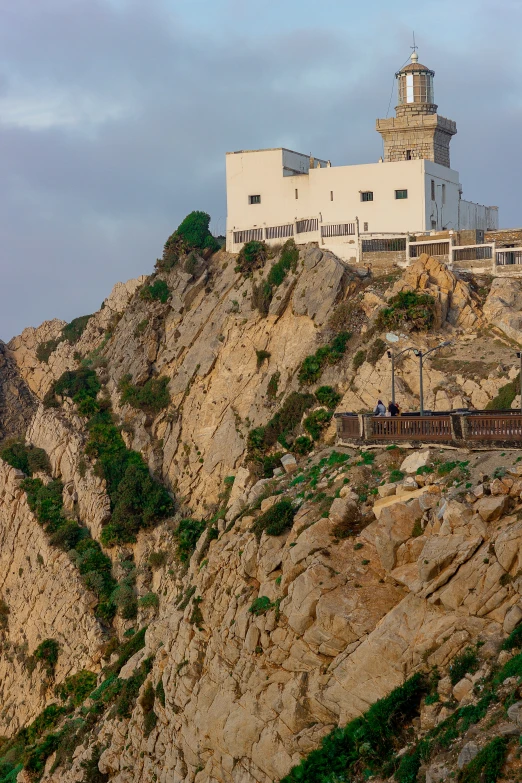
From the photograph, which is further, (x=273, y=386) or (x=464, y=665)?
(x=273, y=386)

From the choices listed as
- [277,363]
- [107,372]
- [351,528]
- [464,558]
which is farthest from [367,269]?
[464,558]

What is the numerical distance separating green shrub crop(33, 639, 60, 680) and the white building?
19329 mm

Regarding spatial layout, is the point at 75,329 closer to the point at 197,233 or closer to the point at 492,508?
the point at 197,233

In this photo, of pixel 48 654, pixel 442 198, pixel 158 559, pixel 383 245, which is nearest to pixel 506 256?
pixel 383 245

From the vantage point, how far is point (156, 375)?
59.2m

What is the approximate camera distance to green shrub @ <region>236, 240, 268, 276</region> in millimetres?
57188

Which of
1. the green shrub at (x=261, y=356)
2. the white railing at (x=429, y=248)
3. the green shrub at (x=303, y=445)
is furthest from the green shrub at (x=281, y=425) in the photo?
the white railing at (x=429, y=248)

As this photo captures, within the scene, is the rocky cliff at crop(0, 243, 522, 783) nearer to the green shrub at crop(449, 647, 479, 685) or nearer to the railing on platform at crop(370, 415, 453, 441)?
the green shrub at crop(449, 647, 479, 685)

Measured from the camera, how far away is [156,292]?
6084 cm

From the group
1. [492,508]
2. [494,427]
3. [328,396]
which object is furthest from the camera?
[328,396]

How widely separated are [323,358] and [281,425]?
3.06m

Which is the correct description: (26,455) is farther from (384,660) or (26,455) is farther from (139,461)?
(384,660)

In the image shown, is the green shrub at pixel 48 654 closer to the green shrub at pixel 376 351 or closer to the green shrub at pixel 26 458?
the green shrub at pixel 26 458

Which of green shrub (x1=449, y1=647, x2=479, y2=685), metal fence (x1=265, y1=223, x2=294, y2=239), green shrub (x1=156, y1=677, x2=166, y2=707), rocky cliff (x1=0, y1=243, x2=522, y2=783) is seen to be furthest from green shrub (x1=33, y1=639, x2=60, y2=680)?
green shrub (x1=449, y1=647, x2=479, y2=685)
